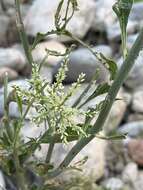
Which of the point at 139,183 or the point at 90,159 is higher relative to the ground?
the point at 90,159

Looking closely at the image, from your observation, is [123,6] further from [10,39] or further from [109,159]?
[10,39]

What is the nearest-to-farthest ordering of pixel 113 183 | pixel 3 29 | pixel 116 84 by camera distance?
1. pixel 116 84
2. pixel 113 183
3. pixel 3 29

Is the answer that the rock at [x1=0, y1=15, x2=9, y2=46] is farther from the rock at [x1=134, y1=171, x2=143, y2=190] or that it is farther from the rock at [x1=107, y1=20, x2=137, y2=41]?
the rock at [x1=134, y1=171, x2=143, y2=190]

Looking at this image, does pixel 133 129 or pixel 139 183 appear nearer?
pixel 139 183

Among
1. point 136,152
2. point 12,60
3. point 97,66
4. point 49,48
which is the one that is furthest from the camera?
point 49,48

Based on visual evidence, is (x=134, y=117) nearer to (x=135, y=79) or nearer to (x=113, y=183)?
(x=135, y=79)

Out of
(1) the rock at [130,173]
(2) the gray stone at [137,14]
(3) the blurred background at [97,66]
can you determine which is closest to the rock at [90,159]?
(3) the blurred background at [97,66]

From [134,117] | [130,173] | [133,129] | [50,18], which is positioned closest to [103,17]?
[50,18]

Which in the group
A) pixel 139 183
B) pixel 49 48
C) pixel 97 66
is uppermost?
pixel 97 66
